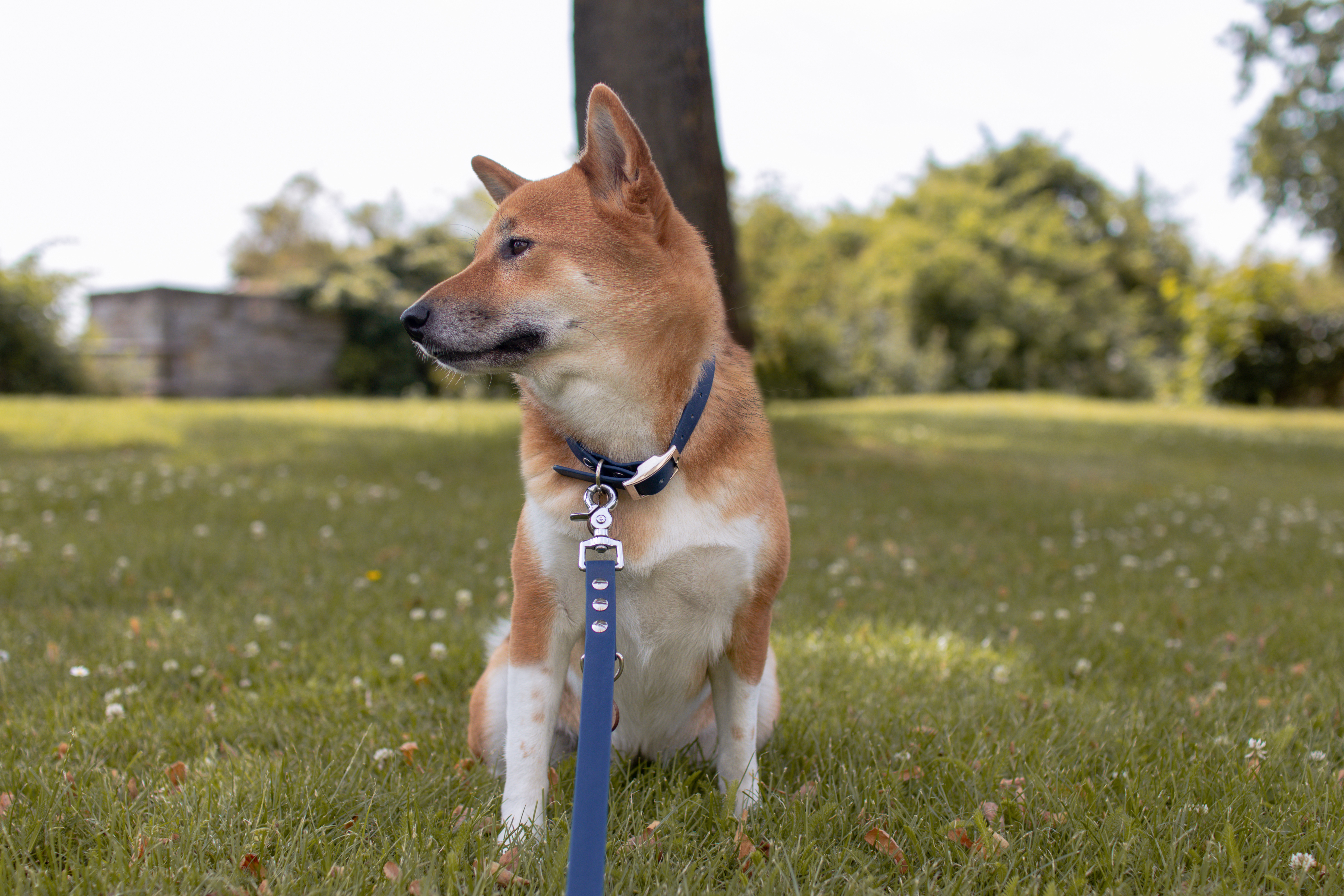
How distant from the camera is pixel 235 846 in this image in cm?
198

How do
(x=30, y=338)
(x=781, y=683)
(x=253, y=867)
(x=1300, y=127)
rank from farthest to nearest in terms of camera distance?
(x=30, y=338) < (x=1300, y=127) < (x=781, y=683) < (x=253, y=867)

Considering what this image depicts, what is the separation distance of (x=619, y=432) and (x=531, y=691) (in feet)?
2.24

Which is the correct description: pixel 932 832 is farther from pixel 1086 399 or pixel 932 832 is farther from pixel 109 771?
pixel 1086 399

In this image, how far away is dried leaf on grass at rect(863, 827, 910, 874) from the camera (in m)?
2.04

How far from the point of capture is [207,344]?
68.3ft

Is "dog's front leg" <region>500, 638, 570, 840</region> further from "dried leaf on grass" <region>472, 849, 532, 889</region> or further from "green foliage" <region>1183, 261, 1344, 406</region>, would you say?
"green foliage" <region>1183, 261, 1344, 406</region>

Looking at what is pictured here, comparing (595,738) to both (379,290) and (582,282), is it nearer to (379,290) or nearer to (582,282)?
(582,282)

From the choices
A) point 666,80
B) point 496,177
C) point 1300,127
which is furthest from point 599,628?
point 1300,127

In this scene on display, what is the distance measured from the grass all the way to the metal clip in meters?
0.69

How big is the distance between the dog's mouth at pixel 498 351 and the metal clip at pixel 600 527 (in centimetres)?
39

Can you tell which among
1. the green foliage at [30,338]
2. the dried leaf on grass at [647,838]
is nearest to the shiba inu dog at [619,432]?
the dried leaf on grass at [647,838]

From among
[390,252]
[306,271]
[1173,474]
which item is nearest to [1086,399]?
[1173,474]

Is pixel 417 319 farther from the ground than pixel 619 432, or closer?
farther from the ground

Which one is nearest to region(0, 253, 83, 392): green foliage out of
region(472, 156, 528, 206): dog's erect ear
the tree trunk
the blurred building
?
the blurred building
